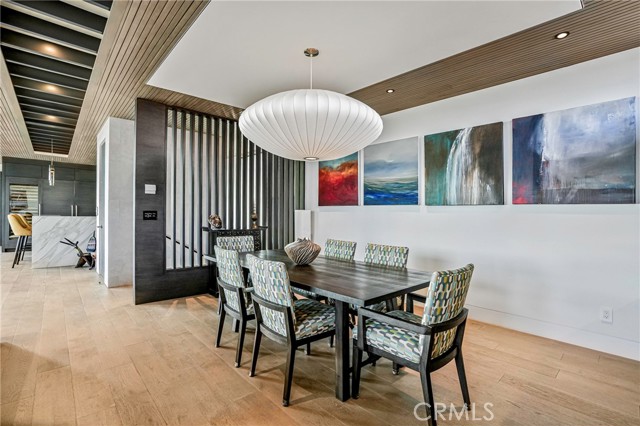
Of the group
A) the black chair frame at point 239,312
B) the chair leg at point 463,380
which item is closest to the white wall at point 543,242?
the chair leg at point 463,380

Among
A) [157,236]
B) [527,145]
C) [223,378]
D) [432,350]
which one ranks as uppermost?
[527,145]

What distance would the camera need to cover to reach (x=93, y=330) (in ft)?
10.6

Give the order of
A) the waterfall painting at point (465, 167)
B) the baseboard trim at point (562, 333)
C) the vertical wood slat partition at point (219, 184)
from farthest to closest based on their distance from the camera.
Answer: the vertical wood slat partition at point (219, 184) → the waterfall painting at point (465, 167) → the baseboard trim at point (562, 333)

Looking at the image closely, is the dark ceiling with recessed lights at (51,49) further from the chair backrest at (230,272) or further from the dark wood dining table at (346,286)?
the dark wood dining table at (346,286)

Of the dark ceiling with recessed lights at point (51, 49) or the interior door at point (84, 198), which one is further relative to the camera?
the interior door at point (84, 198)

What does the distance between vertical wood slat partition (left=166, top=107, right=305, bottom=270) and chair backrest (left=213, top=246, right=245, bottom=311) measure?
6.52 feet

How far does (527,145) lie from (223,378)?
12.3ft

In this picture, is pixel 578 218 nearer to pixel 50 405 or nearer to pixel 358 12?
pixel 358 12

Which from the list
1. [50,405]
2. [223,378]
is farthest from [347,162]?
[50,405]

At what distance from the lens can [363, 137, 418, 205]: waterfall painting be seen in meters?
4.36

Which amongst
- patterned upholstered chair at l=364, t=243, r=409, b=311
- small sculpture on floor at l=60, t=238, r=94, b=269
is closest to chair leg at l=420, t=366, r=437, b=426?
patterned upholstered chair at l=364, t=243, r=409, b=311

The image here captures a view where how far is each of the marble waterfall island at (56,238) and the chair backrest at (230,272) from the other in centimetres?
613

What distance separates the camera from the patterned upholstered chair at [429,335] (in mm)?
1748

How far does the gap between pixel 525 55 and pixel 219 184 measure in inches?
168
